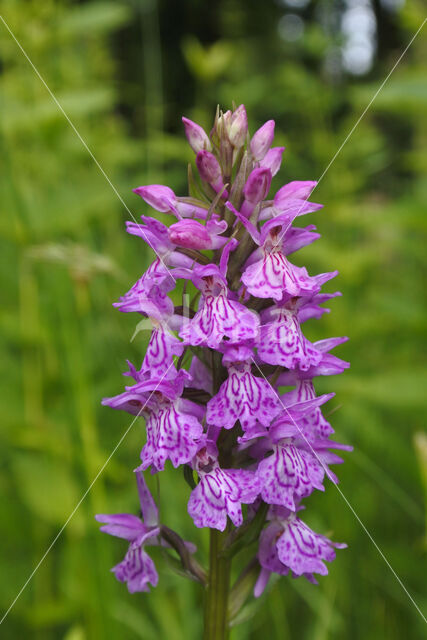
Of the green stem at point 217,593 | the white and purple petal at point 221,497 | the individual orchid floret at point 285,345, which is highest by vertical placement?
the individual orchid floret at point 285,345

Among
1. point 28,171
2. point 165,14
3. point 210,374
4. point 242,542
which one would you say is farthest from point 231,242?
point 165,14

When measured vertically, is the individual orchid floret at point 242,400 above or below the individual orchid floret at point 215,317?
below

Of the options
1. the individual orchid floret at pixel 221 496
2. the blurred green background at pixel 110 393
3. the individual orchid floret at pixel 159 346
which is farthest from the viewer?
the blurred green background at pixel 110 393

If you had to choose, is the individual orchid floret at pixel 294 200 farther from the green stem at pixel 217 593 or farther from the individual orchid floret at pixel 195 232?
the green stem at pixel 217 593

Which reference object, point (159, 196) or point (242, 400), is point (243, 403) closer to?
point (242, 400)

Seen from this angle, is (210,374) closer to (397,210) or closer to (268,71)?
(397,210)

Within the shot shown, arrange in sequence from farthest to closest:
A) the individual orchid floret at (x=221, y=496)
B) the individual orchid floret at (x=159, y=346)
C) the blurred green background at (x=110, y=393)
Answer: the blurred green background at (x=110, y=393) < the individual orchid floret at (x=159, y=346) < the individual orchid floret at (x=221, y=496)

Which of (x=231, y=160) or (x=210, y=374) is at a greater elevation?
(x=231, y=160)

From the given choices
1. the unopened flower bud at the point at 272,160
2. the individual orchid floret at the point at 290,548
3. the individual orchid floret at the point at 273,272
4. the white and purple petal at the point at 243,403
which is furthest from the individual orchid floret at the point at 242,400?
the unopened flower bud at the point at 272,160

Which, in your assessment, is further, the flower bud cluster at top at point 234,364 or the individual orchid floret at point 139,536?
the individual orchid floret at point 139,536
